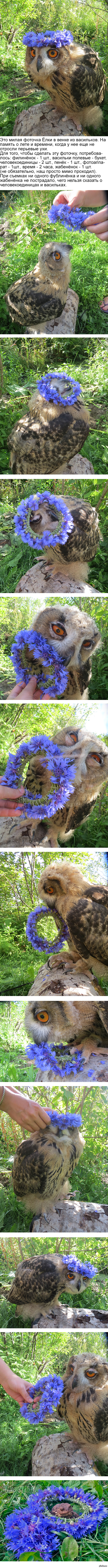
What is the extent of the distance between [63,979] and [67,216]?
104 inches

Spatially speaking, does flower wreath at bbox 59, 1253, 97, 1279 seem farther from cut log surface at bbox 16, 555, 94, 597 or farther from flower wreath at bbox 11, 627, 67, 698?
cut log surface at bbox 16, 555, 94, 597

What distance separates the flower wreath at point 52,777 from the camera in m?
3.24

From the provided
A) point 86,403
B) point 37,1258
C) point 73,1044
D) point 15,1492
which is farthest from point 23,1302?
point 86,403

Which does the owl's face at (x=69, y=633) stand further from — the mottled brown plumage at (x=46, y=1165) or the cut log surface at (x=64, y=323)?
the mottled brown plumage at (x=46, y=1165)

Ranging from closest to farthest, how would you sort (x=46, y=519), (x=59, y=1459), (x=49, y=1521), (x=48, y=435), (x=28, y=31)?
(x=49, y=1521) → (x=59, y=1459) → (x=46, y=519) → (x=48, y=435) → (x=28, y=31)

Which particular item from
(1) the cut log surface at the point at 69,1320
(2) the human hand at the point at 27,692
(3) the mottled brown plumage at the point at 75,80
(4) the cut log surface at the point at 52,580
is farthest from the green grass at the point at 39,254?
(1) the cut log surface at the point at 69,1320

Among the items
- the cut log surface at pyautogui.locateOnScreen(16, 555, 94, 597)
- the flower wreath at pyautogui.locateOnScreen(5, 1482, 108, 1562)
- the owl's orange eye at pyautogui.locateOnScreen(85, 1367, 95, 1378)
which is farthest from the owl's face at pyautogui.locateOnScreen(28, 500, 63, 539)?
the flower wreath at pyautogui.locateOnScreen(5, 1482, 108, 1562)

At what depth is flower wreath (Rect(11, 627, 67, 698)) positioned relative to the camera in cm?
336

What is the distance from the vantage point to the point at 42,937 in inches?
133

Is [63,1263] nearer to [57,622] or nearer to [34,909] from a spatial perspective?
[34,909]

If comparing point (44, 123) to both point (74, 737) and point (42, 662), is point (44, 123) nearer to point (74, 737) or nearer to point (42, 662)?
point (42, 662)

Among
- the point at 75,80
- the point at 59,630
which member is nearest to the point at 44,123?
the point at 75,80

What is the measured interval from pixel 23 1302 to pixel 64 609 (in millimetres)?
2221

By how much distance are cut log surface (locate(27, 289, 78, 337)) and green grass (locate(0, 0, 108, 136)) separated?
0.62 m
